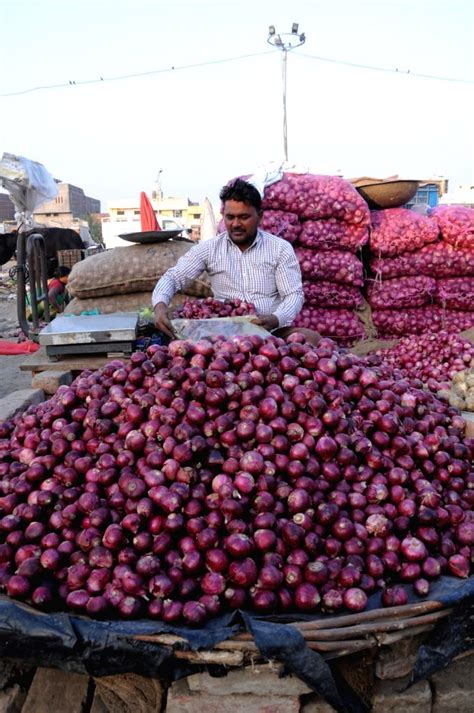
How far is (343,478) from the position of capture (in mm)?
1637

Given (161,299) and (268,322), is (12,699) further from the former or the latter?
(161,299)

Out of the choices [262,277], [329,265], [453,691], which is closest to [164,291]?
[262,277]

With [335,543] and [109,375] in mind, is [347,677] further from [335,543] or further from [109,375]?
[109,375]

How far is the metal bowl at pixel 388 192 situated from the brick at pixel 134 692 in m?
4.67

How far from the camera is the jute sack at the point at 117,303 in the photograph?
195 inches

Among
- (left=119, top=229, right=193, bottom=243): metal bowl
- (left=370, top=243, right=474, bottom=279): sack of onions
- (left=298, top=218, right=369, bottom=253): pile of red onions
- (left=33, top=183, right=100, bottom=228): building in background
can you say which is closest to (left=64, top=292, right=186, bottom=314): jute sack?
(left=119, top=229, right=193, bottom=243): metal bowl

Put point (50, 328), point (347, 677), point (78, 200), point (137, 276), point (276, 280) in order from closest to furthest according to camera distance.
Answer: point (347, 677) < point (50, 328) < point (276, 280) < point (137, 276) < point (78, 200)

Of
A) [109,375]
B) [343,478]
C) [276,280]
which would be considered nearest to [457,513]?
[343,478]

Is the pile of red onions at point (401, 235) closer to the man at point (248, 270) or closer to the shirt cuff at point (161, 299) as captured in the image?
the man at point (248, 270)

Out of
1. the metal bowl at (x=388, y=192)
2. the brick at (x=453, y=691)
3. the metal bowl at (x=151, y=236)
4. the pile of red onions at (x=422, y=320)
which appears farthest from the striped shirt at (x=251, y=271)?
the brick at (x=453, y=691)

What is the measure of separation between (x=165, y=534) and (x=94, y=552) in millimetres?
187

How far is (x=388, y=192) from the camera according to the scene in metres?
5.16

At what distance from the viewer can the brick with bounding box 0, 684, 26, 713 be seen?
61.5 inches

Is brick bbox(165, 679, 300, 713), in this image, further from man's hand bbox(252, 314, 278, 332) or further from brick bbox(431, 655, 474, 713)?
man's hand bbox(252, 314, 278, 332)
